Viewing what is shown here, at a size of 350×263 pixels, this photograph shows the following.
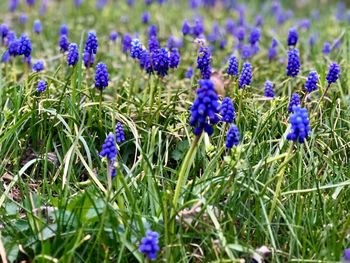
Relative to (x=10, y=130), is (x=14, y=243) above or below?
below

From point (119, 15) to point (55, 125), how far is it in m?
4.13

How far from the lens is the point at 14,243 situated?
316 centimetres

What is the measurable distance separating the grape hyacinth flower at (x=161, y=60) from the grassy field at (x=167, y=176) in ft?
0.68

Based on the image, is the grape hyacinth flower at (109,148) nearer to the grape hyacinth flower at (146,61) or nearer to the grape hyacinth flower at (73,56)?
the grape hyacinth flower at (73,56)

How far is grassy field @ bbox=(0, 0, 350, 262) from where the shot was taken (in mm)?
3252

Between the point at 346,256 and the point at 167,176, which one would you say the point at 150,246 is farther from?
the point at 167,176

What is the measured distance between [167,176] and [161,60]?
Result: 814 mm

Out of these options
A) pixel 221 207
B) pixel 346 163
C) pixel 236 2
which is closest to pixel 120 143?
pixel 221 207

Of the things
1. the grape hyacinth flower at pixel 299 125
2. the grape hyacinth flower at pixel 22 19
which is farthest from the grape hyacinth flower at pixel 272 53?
the grape hyacinth flower at pixel 299 125

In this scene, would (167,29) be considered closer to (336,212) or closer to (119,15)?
(119,15)

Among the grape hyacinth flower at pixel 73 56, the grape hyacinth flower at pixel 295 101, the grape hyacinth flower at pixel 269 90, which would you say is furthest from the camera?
the grape hyacinth flower at pixel 269 90

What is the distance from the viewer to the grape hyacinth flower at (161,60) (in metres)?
4.39

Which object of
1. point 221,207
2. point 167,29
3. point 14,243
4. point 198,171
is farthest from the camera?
point 167,29

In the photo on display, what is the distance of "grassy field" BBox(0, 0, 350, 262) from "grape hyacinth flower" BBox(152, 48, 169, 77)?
0.21m
